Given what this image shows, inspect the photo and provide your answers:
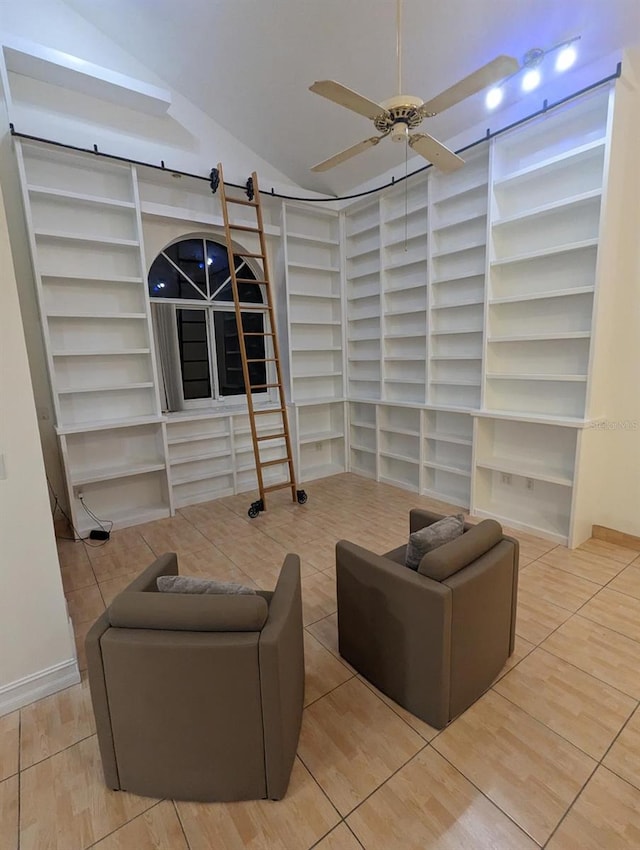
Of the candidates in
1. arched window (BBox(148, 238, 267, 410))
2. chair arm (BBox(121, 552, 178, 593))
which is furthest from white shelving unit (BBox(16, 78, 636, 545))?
chair arm (BBox(121, 552, 178, 593))

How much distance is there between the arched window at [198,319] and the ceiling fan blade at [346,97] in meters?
2.51

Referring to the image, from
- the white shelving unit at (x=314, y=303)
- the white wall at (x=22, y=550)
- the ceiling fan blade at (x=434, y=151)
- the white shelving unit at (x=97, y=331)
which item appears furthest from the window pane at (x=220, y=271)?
the white wall at (x=22, y=550)

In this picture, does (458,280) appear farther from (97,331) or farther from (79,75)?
(79,75)

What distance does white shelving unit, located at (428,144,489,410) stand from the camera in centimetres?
369

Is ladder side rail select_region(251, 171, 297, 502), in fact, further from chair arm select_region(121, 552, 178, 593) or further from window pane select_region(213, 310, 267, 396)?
chair arm select_region(121, 552, 178, 593)

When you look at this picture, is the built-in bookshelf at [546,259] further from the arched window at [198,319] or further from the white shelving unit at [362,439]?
the arched window at [198,319]

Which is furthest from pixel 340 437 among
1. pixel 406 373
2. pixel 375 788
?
pixel 375 788

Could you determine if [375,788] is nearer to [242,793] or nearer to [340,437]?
[242,793]

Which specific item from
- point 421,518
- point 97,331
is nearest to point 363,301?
point 97,331

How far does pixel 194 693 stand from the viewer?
1.29m

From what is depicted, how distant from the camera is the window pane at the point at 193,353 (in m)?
4.44

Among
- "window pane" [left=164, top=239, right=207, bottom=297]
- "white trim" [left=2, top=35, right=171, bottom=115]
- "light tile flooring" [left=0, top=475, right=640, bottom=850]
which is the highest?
"white trim" [left=2, top=35, right=171, bottom=115]

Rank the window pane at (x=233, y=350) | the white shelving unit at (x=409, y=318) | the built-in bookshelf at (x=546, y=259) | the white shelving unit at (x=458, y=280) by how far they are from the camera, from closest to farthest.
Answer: the built-in bookshelf at (x=546, y=259) → the white shelving unit at (x=409, y=318) → the white shelving unit at (x=458, y=280) → the window pane at (x=233, y=350)

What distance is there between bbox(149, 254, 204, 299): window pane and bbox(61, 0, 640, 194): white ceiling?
1.57 metres
